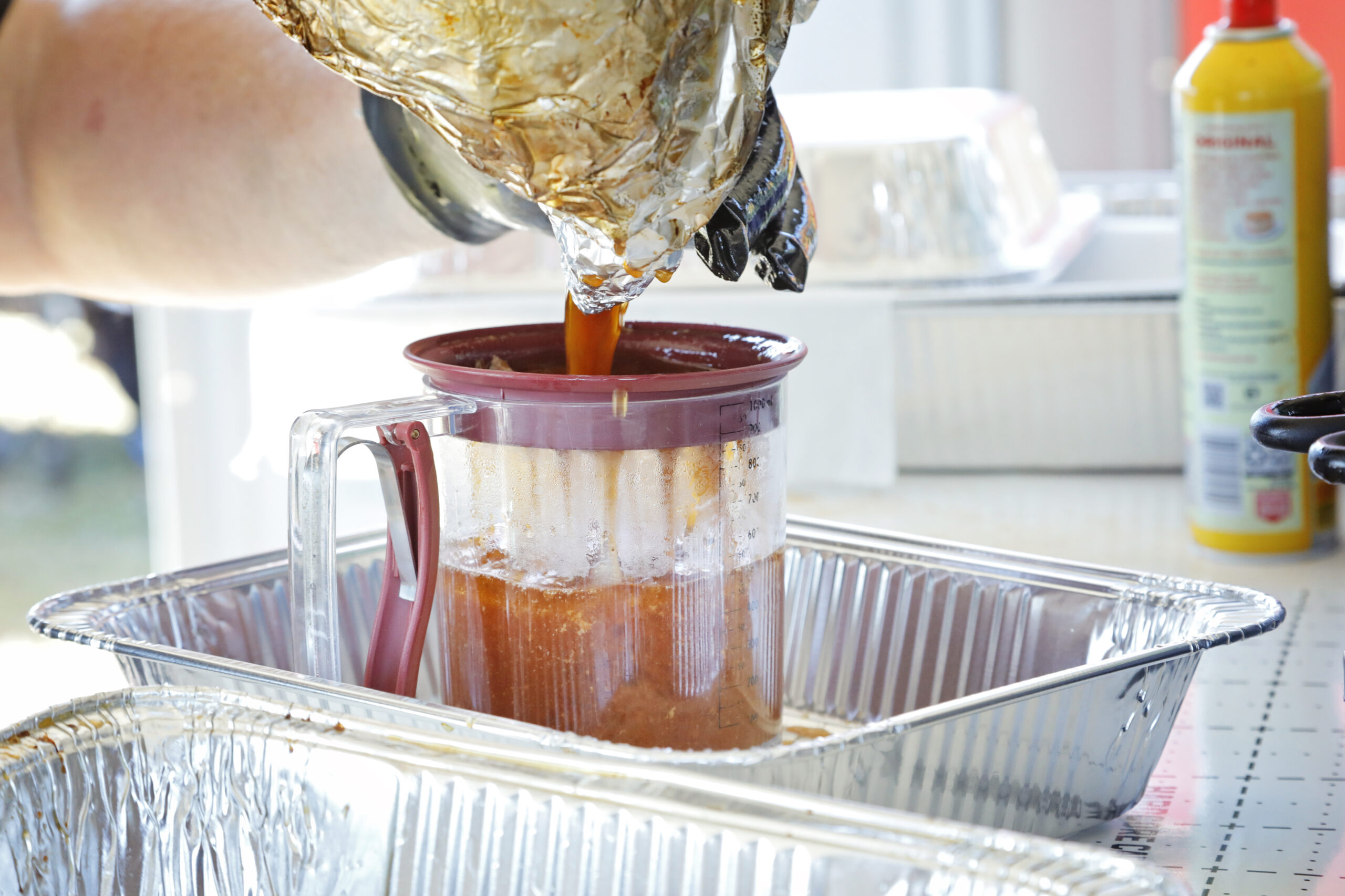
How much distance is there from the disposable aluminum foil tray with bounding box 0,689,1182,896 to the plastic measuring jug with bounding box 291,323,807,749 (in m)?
0.06

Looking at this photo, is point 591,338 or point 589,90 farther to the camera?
point 591,338

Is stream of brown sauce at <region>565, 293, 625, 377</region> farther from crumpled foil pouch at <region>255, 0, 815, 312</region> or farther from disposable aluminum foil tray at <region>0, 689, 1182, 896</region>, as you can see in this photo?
disposable aluminum foil tray at <region>0, 689, 1182, 896</region>

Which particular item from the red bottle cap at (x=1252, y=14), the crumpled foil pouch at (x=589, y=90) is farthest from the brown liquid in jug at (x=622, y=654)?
the red bottle cap at (x=1252, y=14)

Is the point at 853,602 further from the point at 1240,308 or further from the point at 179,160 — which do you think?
the point at 179,160

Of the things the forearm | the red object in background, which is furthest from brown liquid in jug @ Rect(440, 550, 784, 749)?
the red object in background

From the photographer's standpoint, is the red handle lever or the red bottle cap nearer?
the red handle lever

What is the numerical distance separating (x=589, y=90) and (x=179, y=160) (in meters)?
0.56

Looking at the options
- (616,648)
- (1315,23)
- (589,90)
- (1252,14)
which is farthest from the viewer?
(1315,23)

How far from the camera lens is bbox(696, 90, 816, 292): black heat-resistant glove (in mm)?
558

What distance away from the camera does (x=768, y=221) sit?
1.91 feet

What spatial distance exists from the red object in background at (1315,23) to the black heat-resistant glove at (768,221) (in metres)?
2.24

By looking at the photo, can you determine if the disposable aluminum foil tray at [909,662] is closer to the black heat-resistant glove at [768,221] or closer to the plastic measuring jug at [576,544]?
the plastic measuring jug at [576,544]

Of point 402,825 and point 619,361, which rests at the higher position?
point 619,361

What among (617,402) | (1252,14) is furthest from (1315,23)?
(617,402)
